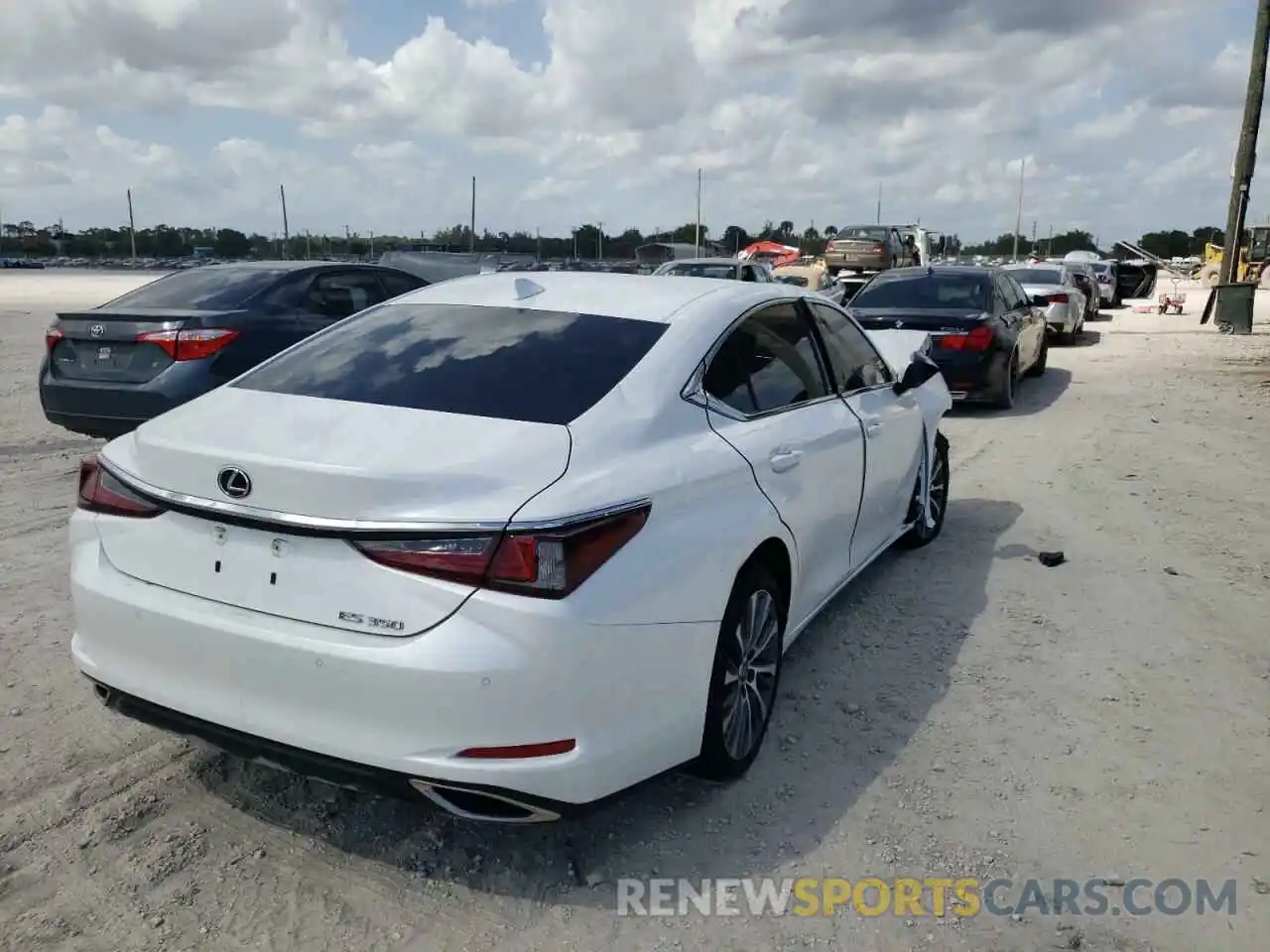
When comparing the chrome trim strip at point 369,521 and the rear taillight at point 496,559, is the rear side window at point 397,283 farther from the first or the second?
the rear taillight at point 496,559

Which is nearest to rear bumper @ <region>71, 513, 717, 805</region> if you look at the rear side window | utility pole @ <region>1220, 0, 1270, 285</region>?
the rear side window

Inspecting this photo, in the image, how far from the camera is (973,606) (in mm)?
5199

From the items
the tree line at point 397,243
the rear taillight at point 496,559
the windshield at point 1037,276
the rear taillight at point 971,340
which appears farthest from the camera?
the tree line at point 397,243

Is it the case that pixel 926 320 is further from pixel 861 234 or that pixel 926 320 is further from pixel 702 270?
pixel 861 234

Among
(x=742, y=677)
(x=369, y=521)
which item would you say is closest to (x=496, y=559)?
(x=369, y=521)

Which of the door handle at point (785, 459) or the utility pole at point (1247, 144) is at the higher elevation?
the utility pole at point (1247, 144)

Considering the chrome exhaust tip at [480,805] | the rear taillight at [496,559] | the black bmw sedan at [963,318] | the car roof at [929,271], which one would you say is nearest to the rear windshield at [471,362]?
the rear taillight at [496,559]

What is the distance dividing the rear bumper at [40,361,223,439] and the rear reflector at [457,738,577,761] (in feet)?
16.1

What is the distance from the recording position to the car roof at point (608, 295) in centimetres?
371

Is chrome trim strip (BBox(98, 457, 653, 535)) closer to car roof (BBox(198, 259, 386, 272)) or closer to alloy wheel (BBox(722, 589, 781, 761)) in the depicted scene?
alloy wheel (BBox(722, 589, 781, 761))

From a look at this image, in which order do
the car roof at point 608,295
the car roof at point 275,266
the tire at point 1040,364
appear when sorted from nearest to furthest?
1. the car roof at point 608,295
2. the car roof at point 275,266
3. the tire at point 1040,364

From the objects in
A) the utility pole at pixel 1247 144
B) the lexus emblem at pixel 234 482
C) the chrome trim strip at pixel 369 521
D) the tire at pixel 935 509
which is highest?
the utility pole at pixel 1247 144

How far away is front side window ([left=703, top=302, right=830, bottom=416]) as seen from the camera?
3613mm

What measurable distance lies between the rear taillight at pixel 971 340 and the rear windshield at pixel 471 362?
304 inches
